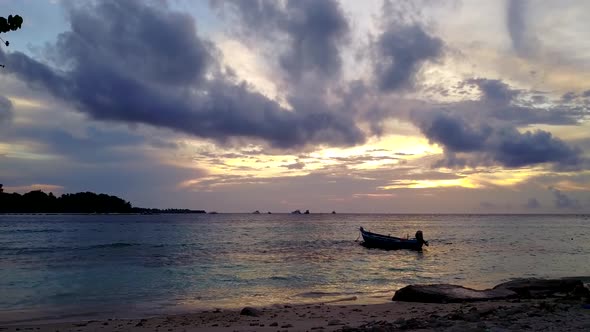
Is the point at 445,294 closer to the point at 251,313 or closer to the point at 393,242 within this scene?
the point at 251,313

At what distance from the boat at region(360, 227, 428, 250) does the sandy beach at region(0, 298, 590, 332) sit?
120ft

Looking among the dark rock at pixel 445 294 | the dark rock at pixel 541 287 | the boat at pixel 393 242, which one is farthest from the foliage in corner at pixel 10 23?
the boat at pixel 393 242

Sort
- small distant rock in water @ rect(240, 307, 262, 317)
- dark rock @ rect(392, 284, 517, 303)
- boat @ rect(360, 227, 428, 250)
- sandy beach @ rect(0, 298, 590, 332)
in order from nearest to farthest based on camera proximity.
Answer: sandy beach @ rect(0, 298, 590, 332), small distant rock in water @ rect(240, 307, 262, 317), dark rock @ rect(392, 284, 517, 303), boat @ rect(360, 227, 428, 250)

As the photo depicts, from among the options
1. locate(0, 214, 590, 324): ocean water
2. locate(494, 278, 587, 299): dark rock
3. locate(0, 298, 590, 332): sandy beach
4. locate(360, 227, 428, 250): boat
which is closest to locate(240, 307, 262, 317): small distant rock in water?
locate(0, 298, 590, 332): sandy beach

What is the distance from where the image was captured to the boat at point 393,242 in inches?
2053

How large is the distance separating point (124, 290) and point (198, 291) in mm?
3894

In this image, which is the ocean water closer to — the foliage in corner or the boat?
the boat

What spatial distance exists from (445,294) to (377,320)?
5186 millimetres

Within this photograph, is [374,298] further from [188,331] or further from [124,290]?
[124,290]

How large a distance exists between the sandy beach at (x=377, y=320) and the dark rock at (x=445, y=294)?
2.18 feet

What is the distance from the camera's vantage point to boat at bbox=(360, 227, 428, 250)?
5216 cm

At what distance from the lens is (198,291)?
21844 millimetres

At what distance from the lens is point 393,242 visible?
53688 mm

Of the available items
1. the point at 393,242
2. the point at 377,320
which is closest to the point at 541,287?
the point at 377,320
